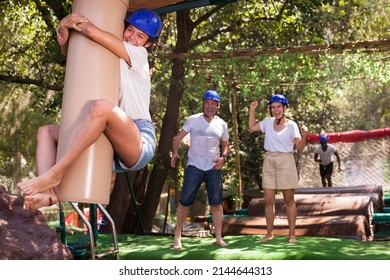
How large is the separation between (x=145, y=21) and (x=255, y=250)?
13.6 ft

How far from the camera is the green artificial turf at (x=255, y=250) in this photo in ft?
23.2

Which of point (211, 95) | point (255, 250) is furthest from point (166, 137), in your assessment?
point (255, 250)

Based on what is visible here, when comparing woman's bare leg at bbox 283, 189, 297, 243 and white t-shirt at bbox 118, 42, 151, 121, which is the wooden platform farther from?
white t-shirt at bbox 118, 42, 151, 121

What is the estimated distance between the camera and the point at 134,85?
3781 mm

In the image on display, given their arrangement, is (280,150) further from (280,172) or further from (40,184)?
(40,184)

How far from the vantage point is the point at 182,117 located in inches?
781

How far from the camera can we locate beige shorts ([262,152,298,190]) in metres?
8.21

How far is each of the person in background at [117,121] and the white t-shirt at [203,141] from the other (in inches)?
164

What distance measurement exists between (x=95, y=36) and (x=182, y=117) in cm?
1633

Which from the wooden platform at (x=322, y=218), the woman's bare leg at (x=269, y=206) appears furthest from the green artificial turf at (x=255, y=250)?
the wooden platform at (x=322, y=218)

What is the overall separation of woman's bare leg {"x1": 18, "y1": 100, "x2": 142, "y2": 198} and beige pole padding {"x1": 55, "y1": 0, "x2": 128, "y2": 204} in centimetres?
5

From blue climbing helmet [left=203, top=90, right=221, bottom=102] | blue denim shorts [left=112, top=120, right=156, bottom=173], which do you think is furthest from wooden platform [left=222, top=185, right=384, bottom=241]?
blue denim shorts [left=112, top=120, right=156, bottom=173]
